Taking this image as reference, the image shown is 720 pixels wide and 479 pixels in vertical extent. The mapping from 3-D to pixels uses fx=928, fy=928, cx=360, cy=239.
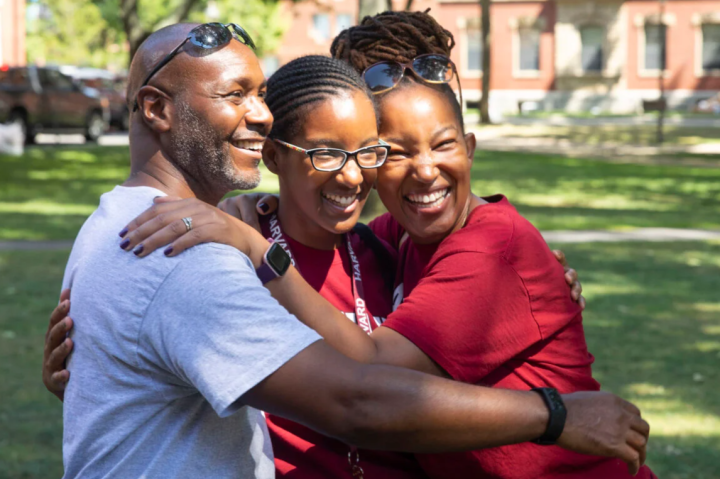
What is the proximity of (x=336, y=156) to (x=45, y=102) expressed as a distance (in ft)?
87.1

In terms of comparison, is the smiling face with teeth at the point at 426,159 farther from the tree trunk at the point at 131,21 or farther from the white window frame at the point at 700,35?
the white window frame at the point at 700,35

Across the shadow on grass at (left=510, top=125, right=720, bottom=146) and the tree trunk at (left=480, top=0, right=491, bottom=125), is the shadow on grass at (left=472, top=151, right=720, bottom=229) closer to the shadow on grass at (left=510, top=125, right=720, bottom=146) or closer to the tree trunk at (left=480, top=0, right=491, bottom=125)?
the shadow on grass at (left=510, top=125, right=720, bottom=146)

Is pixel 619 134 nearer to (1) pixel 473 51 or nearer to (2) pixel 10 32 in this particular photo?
(1) pixel 473 51

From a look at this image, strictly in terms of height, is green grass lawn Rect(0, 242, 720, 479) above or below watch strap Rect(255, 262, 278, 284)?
below

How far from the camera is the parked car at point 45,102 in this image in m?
26.7

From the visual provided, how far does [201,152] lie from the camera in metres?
2.38

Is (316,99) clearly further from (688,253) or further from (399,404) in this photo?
(688,253)

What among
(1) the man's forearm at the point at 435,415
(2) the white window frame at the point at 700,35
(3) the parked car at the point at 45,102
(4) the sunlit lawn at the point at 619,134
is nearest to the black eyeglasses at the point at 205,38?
(1) the man's forearm at the point at 435,415

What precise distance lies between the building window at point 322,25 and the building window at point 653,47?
60.3ft

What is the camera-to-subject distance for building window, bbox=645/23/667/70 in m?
47.8

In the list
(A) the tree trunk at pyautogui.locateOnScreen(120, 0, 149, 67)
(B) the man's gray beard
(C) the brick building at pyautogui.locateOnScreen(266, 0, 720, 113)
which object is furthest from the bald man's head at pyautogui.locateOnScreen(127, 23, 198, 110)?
(C) the brick building at pyautogui.locateOnScreen(266, 0, 720, 113)

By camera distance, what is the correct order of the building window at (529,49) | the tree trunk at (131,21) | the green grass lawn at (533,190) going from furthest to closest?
the building window at (529,49) → the tree trunk at (131,21) → the green grass lawn at (533,190)

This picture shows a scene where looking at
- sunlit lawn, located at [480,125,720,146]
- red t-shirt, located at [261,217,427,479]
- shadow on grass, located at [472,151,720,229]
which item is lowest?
sunlit lawn, located at [480,125,720,146]

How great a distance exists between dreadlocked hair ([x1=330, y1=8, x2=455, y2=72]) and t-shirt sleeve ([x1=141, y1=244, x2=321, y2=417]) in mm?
1300
